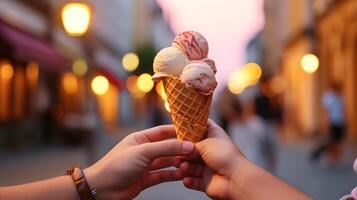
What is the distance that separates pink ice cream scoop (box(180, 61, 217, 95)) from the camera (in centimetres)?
255

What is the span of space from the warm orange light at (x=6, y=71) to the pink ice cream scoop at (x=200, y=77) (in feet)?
59.4

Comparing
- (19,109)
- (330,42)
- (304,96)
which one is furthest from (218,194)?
(304,96)

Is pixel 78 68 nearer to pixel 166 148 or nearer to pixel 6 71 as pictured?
pixel 6 71

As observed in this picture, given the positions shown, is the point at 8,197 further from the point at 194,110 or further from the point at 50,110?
the point at 50,110

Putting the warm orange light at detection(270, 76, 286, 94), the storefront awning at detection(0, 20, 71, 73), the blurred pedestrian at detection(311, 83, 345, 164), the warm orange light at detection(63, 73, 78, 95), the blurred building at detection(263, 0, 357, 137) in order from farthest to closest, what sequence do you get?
1. the warm orange light at detection(63, 73, 78, 95)
2. the warm orange light at detection(270, 76, 286, 94)
3. the blurred building at detection(263, 0, 357, 137)
4. the storefront awning at detection(0, 20, 71, 73)
5. the blurred pedestrian at detection(311, 83, 345, 164)

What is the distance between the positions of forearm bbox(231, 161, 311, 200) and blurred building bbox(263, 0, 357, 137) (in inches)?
736

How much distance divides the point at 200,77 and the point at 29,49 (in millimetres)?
17455

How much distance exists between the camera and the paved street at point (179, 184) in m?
9.86

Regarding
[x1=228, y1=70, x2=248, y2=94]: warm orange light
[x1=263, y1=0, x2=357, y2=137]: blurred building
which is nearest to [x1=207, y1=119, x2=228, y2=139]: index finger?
[x1=263, y1=0, x2=357, y2=137]: blurred building

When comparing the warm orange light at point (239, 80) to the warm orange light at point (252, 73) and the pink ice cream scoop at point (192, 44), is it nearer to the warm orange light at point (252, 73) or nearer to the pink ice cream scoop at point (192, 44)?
the warm orange light at point (252, 73)

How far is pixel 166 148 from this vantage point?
99.8 inches

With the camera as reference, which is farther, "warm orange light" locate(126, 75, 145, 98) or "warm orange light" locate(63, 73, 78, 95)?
"warm orange light" locate(126, 75, 145, 98)

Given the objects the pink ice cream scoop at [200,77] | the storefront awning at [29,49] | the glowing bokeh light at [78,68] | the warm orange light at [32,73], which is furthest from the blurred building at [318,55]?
the pink ice cream scoop at [200,77]

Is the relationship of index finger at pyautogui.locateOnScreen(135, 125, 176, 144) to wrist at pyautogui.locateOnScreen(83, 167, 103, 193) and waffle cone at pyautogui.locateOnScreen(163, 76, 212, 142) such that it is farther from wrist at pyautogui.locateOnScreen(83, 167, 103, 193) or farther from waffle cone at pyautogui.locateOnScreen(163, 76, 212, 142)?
wrist at pyautogui.locateOnScreen(83, 167, 103, 193)
